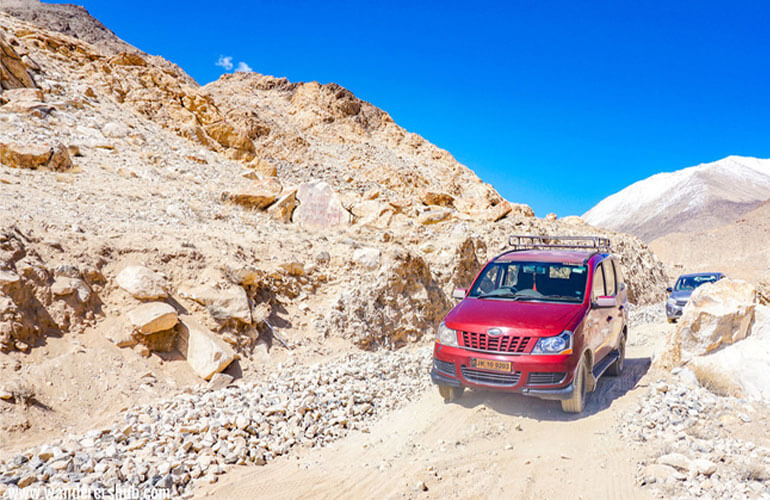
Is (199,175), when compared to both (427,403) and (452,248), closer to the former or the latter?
(452,248)

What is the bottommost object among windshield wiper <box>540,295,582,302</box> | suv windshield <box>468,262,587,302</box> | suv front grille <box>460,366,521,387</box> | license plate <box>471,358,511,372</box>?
suv front grille <box>460,366,521,387</box>

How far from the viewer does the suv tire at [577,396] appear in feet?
17.9

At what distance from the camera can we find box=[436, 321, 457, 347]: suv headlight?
5.72m

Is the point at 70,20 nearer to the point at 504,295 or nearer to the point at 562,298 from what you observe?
the point at 504,295

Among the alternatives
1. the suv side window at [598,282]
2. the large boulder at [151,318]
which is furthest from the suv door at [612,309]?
the large boulder at [151,318]

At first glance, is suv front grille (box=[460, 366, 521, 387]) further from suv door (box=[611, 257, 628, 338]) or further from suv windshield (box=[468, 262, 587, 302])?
suv door (box=[611, 257, 628, 338])

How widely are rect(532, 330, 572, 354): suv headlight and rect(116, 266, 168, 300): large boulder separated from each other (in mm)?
5288

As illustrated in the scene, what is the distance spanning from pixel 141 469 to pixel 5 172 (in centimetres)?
963

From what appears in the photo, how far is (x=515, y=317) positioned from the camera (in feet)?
18.4

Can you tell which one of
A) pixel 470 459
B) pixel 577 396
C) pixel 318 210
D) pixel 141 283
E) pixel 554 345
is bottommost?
pixel 470 459

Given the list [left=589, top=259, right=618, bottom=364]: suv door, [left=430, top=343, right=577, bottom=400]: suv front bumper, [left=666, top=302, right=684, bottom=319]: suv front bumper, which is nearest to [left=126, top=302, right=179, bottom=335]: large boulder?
[left=430, top=343, right=577, bottom=400]: suv front bumper

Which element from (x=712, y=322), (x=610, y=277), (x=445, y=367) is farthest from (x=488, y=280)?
(x=712, y=322)

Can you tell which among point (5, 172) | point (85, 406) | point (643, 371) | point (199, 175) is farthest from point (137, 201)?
point (643, 371)

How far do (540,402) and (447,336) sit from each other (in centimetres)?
153
